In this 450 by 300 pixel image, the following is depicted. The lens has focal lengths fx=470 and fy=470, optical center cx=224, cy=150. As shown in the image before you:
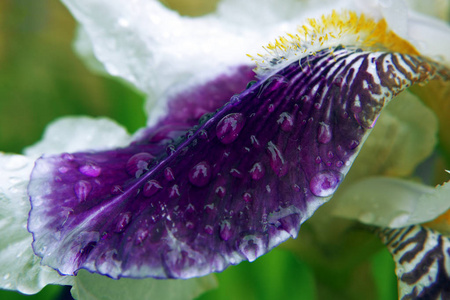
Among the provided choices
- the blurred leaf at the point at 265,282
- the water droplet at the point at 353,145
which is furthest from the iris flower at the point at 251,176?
the blurred leaf at the point at 265,282

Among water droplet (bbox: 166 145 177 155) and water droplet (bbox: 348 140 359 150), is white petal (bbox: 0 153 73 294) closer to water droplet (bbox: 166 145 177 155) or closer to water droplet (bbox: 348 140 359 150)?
water droplet (bbox: 166 145 177 155)

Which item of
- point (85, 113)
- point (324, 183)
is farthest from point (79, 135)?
point (85, 113)

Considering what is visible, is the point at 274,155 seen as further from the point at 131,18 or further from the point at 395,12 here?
the point at 131,18

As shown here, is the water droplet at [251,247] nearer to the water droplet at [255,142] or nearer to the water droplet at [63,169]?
the water droplet at [255,142]

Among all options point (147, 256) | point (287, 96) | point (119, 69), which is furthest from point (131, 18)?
point (147, 256)

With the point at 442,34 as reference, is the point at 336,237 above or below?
below
